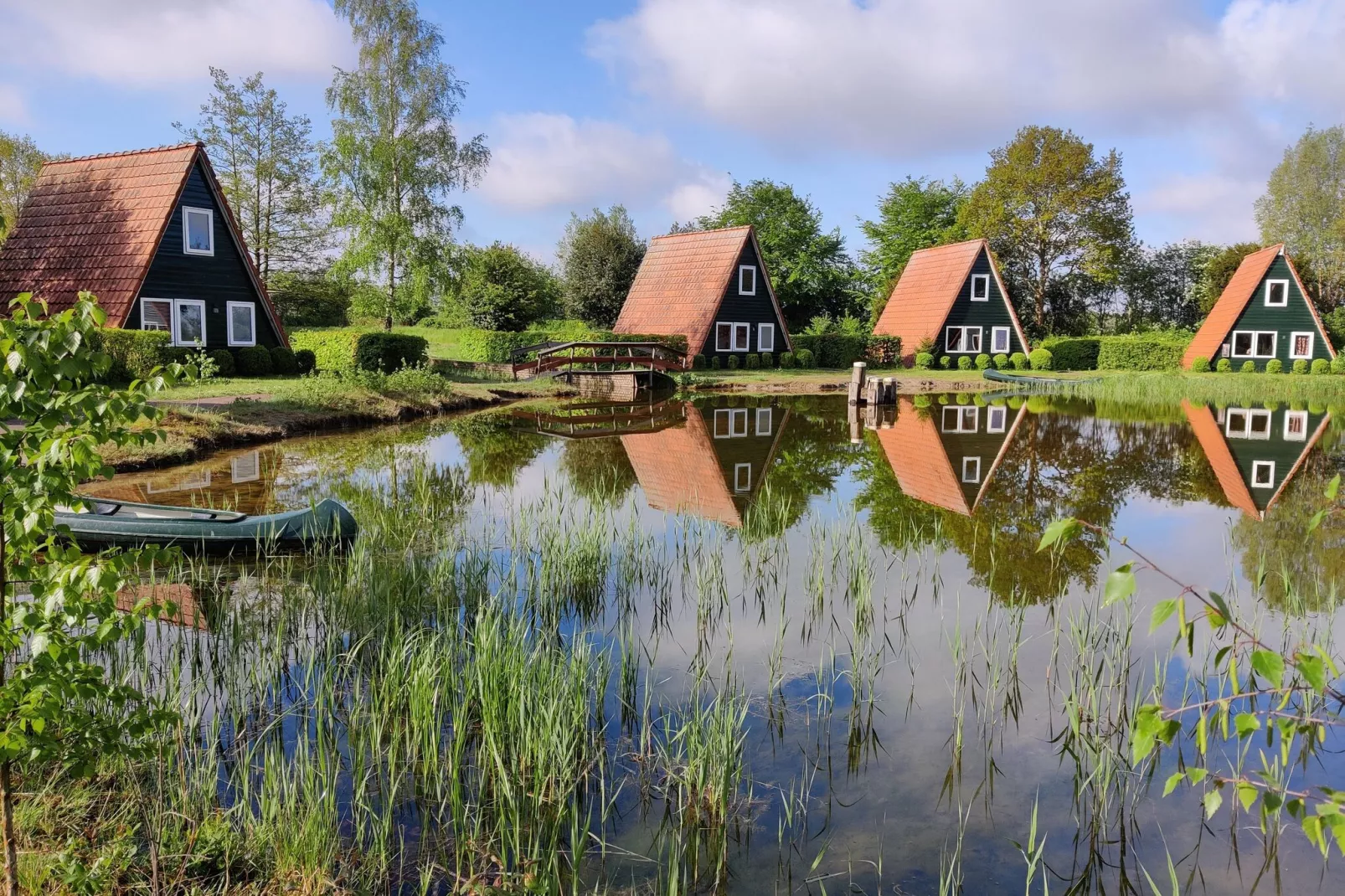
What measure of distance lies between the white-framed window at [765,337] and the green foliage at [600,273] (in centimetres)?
1121

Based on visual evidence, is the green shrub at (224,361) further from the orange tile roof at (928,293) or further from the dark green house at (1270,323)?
the dark green house at (1270,323)

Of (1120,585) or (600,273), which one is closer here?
(1120,585)

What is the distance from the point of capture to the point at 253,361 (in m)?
25.3

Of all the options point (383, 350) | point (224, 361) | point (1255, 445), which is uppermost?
point (383, 350)

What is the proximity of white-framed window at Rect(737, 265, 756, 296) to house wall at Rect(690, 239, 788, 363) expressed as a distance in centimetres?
14

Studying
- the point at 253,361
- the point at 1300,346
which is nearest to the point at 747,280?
the point at 253,361

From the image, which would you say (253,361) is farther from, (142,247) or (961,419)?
(961,419)

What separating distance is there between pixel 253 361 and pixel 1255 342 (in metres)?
37.9

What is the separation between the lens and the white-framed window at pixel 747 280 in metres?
38.1

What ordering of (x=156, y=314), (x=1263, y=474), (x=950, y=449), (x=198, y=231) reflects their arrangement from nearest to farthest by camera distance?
(x=1263, y=474)
(x=950, y=449)
(x=156, y=314)
(x=198, y=231)

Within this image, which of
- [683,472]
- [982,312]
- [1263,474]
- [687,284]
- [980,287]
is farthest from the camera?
[982,312]

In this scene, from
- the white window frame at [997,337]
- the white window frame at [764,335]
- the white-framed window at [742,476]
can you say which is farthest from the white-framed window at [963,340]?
A: the white-framed window at [742,476]

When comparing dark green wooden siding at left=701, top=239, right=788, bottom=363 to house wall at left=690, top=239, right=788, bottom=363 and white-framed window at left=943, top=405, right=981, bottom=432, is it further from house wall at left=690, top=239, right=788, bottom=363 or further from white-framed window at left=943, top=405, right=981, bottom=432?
white-framed window at left=943, top=405, right=981, bottom=432

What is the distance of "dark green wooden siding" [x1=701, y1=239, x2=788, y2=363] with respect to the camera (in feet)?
123
